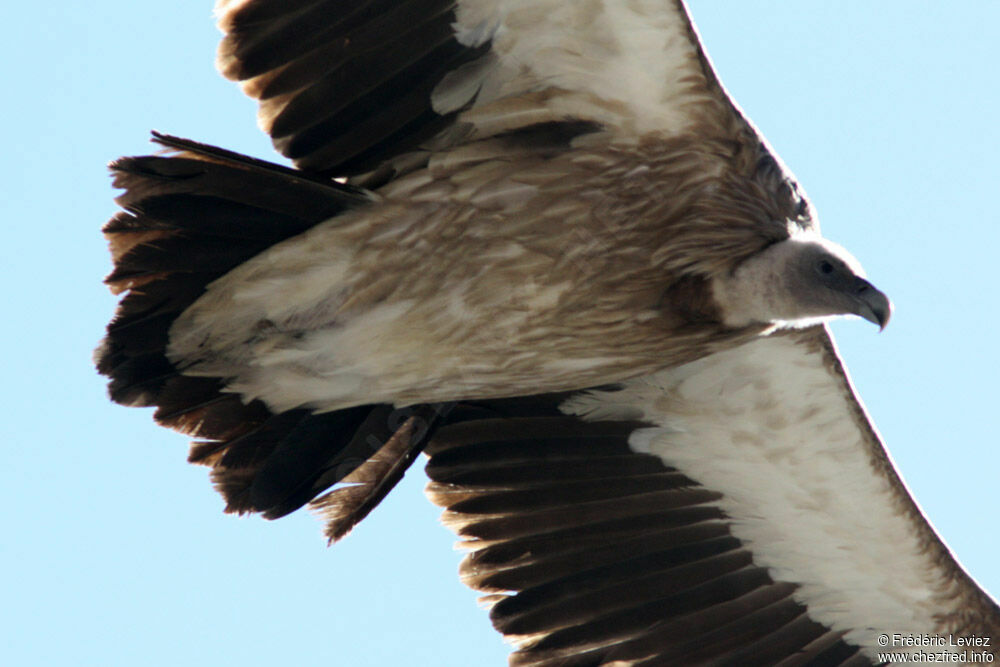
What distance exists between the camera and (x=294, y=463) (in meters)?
5.61

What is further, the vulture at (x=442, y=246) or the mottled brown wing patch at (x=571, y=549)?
the mottled brown wing patch at (x=571, y=549)

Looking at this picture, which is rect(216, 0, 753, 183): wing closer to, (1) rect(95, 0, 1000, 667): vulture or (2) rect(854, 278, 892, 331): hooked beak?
(1) rect(95, 0, 1000, 667): vulture

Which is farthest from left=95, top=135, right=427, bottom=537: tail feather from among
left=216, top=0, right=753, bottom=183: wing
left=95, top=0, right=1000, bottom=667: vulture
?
left=216, top=0, right=753, bottom=183: wing

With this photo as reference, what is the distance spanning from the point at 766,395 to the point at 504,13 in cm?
205

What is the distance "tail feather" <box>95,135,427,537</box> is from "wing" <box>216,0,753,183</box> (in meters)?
0.20

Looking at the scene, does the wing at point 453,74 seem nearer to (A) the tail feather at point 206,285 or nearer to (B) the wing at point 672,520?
(A) the tail feather at point 206,285

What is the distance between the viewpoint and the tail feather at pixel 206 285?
4.99 meters

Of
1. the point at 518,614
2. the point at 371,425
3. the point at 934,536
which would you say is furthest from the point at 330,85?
the point at 934,536

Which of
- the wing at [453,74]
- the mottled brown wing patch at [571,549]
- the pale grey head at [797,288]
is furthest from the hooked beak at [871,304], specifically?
the mottled brown wing patch at [571,549]

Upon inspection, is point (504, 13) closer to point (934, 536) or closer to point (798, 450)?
point (798, 450)

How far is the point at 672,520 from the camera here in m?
6.28

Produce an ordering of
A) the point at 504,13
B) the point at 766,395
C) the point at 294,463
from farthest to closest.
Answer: the point at 766,395
the point at 294,463
the point at 504,13

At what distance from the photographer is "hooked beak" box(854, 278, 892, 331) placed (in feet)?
17.0

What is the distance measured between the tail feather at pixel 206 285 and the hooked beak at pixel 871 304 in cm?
186
